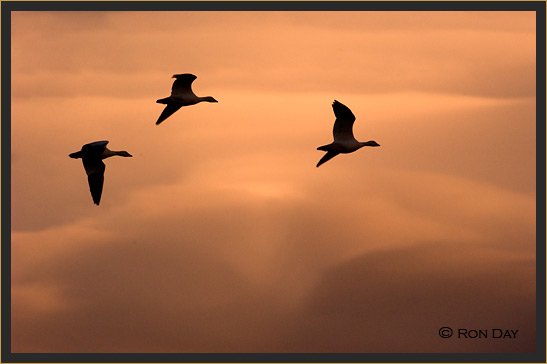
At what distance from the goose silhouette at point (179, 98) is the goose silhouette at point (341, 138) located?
19.5 feet

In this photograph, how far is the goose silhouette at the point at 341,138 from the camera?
194 feet

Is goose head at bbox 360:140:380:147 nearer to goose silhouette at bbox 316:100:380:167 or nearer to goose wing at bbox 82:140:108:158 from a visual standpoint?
goose silhouette at bbox 316:100:380:167

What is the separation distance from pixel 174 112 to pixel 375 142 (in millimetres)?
8513

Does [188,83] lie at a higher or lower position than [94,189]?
higher

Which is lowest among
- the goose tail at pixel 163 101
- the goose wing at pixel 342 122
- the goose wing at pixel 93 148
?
the goose wing at pixel 93 148

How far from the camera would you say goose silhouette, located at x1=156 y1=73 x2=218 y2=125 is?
200 ft

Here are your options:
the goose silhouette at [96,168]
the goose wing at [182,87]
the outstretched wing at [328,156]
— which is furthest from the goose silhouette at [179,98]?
the outstretched wing at [328,156]

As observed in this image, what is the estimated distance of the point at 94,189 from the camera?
203 feet

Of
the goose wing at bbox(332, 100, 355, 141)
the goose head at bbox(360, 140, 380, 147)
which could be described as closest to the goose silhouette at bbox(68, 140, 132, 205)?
the goose wing at bbox(332, 100, 355, 141)

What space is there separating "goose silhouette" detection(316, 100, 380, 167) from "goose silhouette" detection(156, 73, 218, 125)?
593cm

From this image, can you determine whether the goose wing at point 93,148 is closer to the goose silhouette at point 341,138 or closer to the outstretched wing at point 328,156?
the outstretched wing at point 328,156

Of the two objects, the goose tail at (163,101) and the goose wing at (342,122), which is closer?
the goose wing at (342,122)

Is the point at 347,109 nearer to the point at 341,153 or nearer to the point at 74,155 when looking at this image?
the point at 341,153

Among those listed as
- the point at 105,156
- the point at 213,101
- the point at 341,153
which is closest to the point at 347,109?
the point at 341,153
